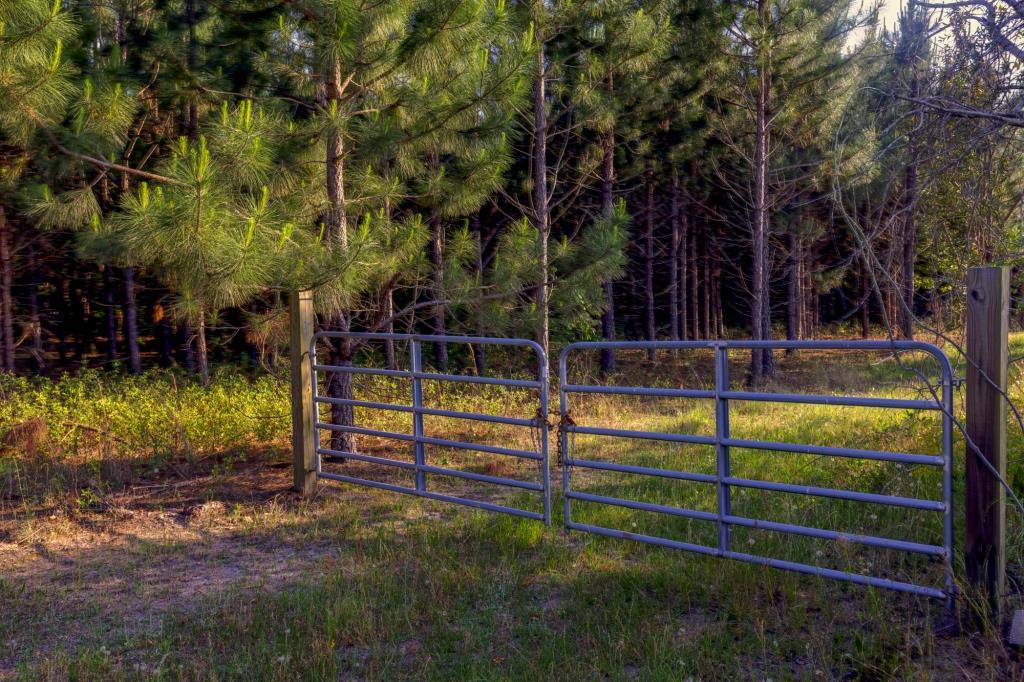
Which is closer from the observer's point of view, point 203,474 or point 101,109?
point 203,474

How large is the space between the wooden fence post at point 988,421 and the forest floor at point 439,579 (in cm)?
31

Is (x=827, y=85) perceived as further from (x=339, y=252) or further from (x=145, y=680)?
(x=145, y=680)

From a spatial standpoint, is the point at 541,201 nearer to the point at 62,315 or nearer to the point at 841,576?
the point at 841,576

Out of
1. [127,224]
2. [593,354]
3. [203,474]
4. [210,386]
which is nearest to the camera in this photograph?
[127,224]

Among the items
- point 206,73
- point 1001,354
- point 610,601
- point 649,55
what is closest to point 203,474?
point 206,73

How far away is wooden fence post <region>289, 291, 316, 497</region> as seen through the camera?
8.49m

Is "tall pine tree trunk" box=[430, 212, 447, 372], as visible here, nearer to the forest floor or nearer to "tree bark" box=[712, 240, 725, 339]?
the forest floor

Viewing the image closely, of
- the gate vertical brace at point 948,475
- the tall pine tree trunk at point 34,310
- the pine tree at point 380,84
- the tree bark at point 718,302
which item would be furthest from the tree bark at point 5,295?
the tree bark at point 718,302

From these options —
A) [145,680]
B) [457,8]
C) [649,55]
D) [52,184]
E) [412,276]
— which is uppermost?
[649,55]

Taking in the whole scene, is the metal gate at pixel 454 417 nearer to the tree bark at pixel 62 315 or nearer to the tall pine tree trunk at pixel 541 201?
the tall pine tree trunk at pixel 541 201

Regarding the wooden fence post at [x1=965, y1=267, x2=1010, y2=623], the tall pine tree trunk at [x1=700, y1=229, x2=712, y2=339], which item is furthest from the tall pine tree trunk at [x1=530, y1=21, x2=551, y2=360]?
the tall pine tree trunk at [x1=700, y1=229, x2=712, y2=339]

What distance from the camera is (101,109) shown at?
10422 millimetres

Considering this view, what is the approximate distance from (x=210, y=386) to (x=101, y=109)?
22.3ft

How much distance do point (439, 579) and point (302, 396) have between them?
3531 millimetres
